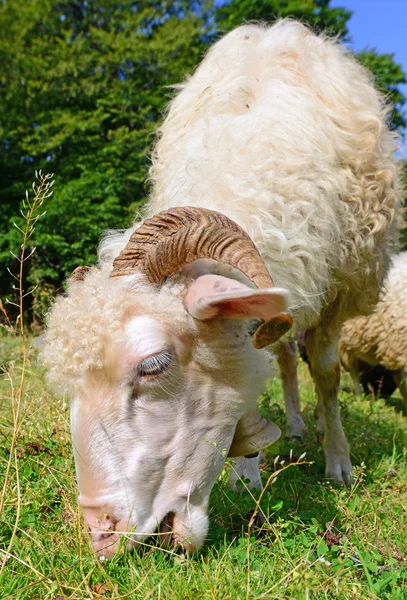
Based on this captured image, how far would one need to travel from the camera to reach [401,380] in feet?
24.7

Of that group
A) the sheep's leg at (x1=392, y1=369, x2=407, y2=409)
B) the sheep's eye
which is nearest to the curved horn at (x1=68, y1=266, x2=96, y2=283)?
the sheep's eye

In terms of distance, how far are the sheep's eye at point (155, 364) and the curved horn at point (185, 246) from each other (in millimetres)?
306

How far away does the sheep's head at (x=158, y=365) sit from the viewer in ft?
6.85

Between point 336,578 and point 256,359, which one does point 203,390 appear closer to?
point 256,359

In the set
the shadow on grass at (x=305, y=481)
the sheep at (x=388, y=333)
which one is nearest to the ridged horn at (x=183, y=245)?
the shadow on grass at (x=305, y=481)

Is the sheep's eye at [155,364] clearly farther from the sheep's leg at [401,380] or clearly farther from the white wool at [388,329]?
the sheep's leg at [401,380]

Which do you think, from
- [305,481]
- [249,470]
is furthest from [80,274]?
[305,481]

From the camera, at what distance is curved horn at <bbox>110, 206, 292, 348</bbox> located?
2170 millimetres

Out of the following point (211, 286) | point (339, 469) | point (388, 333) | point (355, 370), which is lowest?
point (355, 370)

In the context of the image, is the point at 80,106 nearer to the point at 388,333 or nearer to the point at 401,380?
the point at 388,333

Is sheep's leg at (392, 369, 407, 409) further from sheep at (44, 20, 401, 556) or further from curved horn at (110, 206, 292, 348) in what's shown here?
curved horn at (110, 206, 292, 348)

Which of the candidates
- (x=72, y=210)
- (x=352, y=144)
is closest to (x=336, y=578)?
(x=352, y=144)

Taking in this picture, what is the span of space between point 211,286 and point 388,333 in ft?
18.0

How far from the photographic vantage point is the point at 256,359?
8.21 feet
